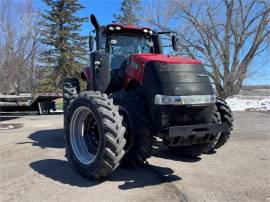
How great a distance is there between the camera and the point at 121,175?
546 centimetres

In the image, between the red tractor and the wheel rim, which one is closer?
the red tractor

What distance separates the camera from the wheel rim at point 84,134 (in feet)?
18.9

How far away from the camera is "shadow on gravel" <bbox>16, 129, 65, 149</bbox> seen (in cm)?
795

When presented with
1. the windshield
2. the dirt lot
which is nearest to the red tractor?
the dirt lot

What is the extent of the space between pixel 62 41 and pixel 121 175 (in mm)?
28969

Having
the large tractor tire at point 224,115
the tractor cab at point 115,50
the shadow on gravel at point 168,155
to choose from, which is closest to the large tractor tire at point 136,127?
the tractor cab at point 115,50

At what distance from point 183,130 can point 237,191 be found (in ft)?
3.62

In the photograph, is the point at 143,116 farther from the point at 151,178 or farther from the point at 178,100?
the point at 151,178

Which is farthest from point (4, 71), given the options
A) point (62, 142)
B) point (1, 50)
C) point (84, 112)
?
point (84, 112)

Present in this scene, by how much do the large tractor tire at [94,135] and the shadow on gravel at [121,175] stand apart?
0.53 feet

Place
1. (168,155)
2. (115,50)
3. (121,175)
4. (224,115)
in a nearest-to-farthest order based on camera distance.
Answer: (121,175)
(224,115)
(168,155)
(115,50)

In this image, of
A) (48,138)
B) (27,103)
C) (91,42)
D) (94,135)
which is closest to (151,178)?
(94,135)

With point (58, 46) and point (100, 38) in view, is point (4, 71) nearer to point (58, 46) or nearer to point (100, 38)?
point (58, 46)

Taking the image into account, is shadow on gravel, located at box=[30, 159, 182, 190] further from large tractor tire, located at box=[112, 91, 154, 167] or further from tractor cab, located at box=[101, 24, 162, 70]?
tractor cab, located at box=[101, 24, 162, 70]
